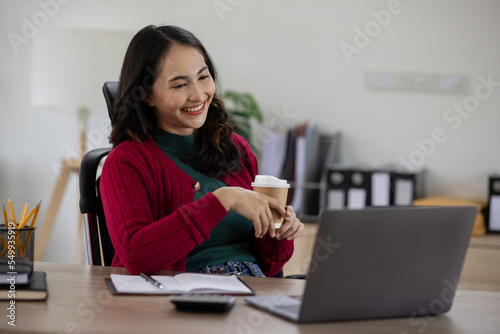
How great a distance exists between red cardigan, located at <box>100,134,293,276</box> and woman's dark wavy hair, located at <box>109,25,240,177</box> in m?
0.05

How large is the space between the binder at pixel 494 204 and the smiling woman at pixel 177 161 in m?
1.57

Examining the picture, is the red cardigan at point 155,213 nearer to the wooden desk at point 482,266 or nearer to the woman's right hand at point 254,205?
the woman's right hand at point 254,205

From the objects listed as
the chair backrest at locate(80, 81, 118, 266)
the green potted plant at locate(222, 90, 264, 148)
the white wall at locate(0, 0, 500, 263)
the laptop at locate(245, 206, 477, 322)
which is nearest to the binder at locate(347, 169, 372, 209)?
the white wall at locate(0, 0, 500, 263)

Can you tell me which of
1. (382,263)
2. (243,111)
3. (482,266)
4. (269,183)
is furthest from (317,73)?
(382,263)

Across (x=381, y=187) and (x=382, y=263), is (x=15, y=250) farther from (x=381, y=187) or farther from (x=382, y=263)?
(x=381, y=187)

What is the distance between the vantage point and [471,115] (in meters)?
3.17

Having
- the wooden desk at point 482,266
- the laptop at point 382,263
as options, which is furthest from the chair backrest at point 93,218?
the wooden desk at point 482,266

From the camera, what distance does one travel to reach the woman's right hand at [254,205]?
1384 mm

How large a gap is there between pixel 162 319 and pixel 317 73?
8.04 feet

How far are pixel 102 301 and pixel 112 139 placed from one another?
66 centimetres

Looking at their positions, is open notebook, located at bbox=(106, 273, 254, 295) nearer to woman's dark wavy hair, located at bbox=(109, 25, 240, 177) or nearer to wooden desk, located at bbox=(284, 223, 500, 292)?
woman's dark wavy hair, located at bbox=(109, 25, 240, 177)

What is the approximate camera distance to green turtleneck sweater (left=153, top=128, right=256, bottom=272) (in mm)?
1623

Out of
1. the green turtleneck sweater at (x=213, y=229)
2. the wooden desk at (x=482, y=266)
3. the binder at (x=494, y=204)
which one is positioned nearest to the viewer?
the green turtleneck sweater at (x=213, y=229)

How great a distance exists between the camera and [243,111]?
3.22m
